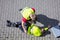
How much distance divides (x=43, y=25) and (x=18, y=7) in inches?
41.8

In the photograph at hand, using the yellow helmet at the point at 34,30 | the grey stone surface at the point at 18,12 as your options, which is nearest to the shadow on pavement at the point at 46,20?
the grey stone surface at the point at 18,12

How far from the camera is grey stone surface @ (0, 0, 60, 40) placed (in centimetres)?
576

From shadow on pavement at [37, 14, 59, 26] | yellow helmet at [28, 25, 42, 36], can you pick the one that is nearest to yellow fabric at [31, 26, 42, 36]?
yellow helmet at [28, 25, 42, 36]

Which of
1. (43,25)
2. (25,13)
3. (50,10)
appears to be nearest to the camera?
(25,13)

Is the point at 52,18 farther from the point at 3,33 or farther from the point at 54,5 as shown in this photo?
the point at 3,33

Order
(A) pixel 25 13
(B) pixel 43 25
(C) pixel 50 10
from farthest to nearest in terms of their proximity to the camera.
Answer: (C) pixel 50 10 → (B) pixel 43 25 → (A) pixel 25 13

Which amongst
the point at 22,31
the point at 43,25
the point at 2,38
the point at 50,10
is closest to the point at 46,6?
the point at 50,10

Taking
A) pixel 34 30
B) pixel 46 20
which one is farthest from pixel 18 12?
pixel 34 30

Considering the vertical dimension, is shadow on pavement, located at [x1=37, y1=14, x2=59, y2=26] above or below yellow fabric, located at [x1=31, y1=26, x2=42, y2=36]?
above

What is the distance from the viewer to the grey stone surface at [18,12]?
18.9ft

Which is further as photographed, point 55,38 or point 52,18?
point 52,18

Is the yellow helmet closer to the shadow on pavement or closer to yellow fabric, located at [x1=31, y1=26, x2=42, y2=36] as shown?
yellow fabric, located at [x1=31, y1=26, x2=42, y2=36]

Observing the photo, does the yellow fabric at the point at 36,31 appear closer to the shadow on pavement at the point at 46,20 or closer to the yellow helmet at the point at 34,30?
the yellow helmet at the point at 34,30

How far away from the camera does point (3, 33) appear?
19.2 feet
